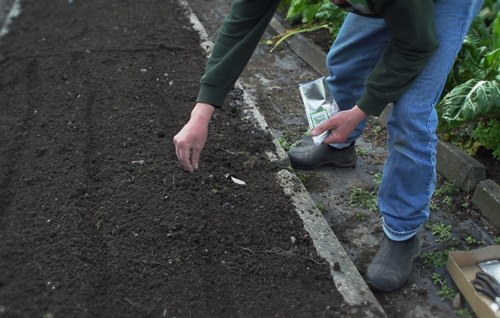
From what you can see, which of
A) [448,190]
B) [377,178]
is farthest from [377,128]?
[448,190]

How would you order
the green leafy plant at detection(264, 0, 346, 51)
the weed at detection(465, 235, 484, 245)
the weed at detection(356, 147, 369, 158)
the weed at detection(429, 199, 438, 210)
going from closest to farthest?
1. the weed at detection(465, 235, 484, 245)
2. the weed at detection(429, 199, 438, 210)
3. the weed at detection(356, 147, 369, 158)
4. the green leafy plant at detection(264, 0, 346, 51)

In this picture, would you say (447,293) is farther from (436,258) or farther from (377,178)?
(377,178)

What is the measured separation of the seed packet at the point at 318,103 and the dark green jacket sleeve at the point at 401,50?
0.52 m

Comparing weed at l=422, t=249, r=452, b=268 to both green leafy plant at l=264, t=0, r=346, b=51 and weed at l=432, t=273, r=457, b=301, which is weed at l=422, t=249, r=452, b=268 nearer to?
weed at l=432, t=273, r=457, b=301

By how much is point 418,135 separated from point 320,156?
113cm

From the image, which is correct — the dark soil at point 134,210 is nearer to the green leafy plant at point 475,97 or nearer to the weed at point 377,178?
the weed at point 377,178

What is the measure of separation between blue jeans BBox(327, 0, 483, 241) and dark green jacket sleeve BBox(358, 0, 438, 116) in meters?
0.13

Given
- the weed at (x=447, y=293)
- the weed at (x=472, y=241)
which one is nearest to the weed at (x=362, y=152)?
the weed at (x=472, y=241)

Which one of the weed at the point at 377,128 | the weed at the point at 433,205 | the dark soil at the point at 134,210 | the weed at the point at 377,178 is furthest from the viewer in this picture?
the weed at the point at 377,128

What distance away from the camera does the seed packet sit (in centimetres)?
271

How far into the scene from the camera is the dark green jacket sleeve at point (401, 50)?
→ 1894 mm

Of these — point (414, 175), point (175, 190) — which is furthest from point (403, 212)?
Answer: point (175, 190)

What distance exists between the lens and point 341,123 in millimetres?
2275

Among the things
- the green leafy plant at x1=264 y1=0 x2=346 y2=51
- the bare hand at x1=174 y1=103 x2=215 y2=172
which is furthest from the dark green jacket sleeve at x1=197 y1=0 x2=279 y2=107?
the green leafy plant at x1=264 y1=0 x2=346 y2=51
